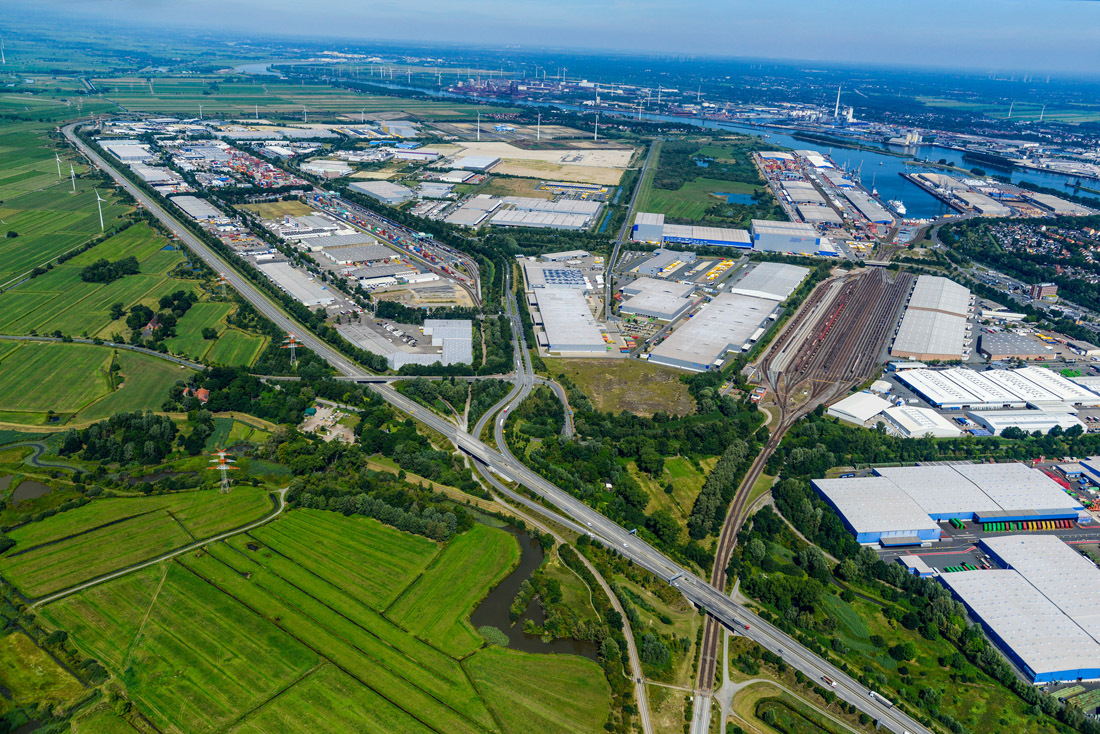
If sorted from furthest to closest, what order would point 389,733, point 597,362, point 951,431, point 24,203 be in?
point 24,203, point 597,362, point 951,431, point 389,733

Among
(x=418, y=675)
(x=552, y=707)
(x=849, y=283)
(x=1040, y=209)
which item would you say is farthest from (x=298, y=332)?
(x=1040, y=209)

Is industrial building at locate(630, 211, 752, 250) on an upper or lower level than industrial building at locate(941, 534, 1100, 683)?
upper

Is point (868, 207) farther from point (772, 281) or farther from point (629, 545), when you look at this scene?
point (629, 545)

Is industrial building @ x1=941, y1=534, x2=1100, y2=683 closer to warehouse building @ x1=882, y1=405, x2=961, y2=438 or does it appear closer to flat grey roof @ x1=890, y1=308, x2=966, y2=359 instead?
warehouse building @ x1=882, y1=405, x2=961, y2=438

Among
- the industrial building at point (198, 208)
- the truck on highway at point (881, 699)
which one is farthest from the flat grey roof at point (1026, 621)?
the industrial building at point (198, 208)

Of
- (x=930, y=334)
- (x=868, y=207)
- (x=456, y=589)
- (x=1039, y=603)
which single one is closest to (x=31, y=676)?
(x=456, y=589)

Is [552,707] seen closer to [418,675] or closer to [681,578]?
[418,675]

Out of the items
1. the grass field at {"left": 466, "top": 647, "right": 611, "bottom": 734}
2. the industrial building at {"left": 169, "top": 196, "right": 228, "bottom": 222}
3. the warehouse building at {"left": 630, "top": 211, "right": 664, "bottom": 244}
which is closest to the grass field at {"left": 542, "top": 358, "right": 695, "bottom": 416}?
the grass field at {"left": 466, "top": 647, "right": 611, "bottom": 734}
